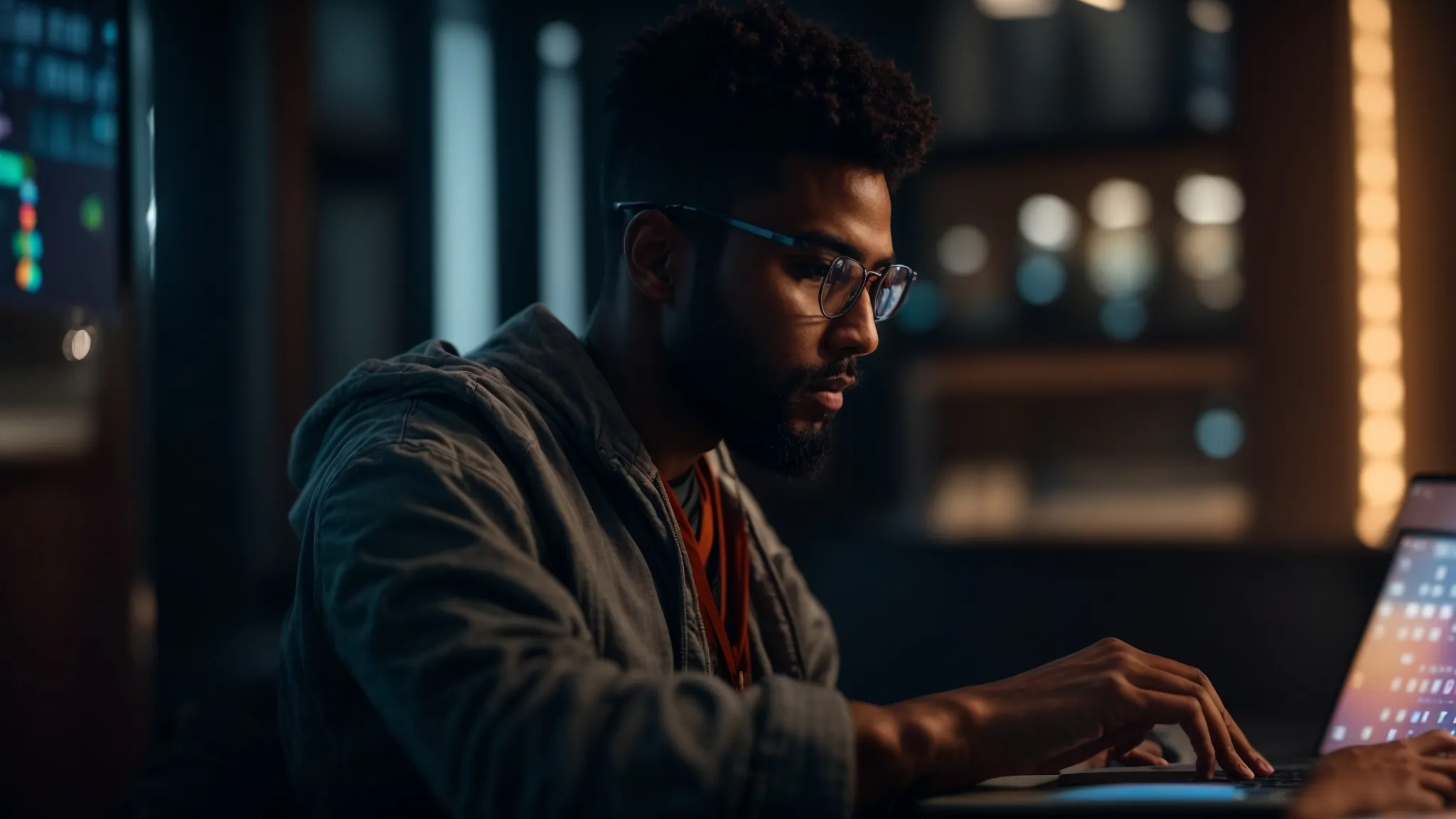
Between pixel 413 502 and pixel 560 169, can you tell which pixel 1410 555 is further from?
pixel 560 169

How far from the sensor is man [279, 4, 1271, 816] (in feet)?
2.63

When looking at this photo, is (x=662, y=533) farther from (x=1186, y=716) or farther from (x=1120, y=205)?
(x=1120, y=205)

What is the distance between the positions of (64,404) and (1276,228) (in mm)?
2606

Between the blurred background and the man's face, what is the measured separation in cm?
88

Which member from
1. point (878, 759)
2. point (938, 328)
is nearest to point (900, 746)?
point (878, 759)

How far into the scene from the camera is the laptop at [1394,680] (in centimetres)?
90

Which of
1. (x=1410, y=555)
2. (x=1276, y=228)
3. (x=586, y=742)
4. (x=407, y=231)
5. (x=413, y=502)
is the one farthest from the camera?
(x=407, y=231)

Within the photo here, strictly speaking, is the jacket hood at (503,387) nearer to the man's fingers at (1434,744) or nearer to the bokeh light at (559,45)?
the man's fingers at (1434,744)

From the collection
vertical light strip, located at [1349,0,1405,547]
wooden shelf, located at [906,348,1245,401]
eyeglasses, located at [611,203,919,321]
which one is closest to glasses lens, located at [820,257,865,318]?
eyeglasses, located at [611,203,919,321]

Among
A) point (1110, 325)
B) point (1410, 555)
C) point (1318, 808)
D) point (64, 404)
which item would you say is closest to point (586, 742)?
point (1318, 808)

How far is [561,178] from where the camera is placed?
337 centimetres

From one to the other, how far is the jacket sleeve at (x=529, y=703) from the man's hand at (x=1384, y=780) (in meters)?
0.33

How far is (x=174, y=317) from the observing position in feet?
9.48

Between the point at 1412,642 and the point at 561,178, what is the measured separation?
2.70 metres
